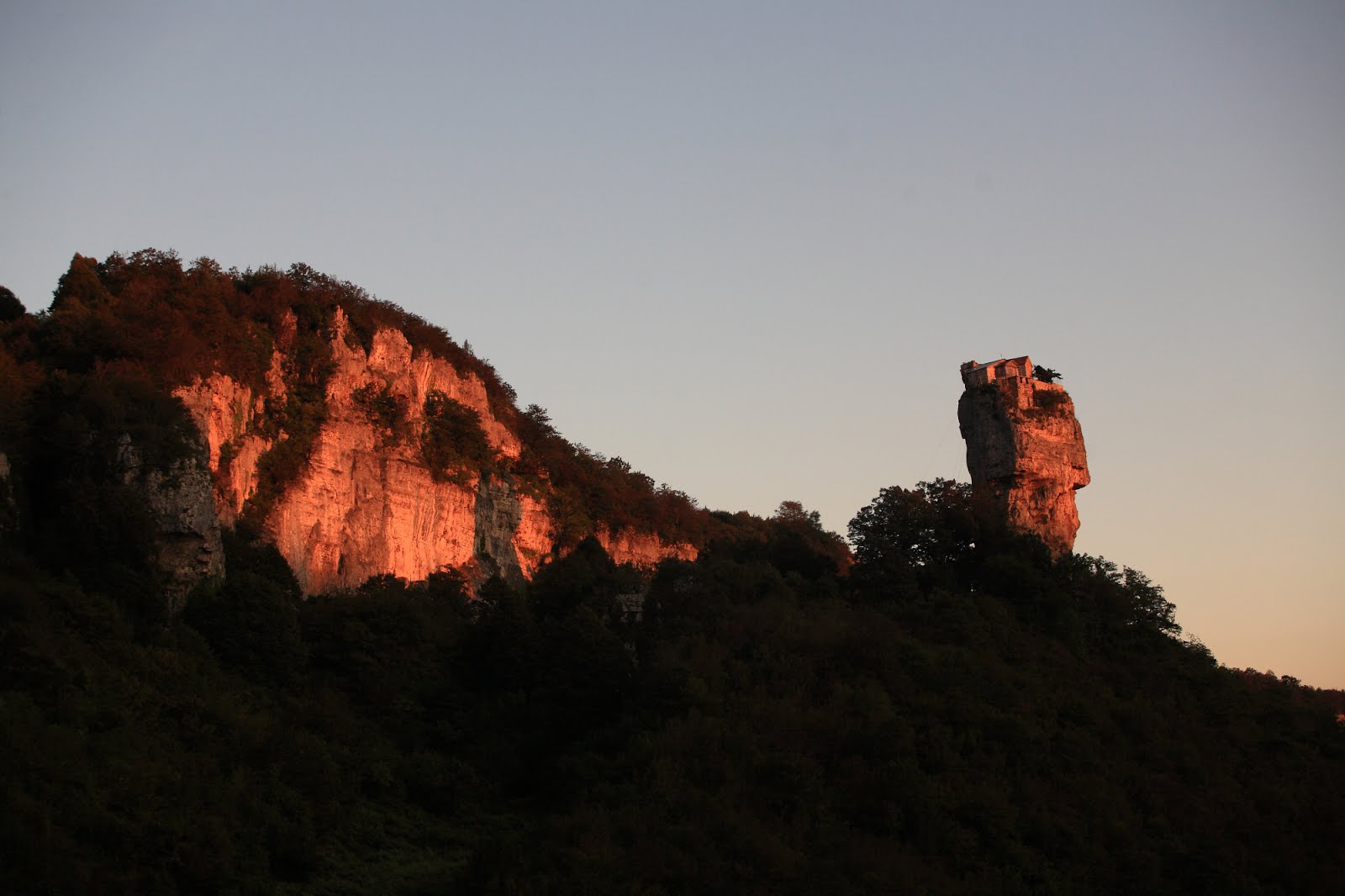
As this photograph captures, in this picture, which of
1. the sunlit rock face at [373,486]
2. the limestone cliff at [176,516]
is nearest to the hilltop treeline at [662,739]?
the limestone cliff at [176,516]

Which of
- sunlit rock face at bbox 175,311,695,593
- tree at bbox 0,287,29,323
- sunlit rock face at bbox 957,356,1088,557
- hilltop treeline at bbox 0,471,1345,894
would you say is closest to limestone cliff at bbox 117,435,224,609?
hilltop treeline at bbox 0,471,1345,894

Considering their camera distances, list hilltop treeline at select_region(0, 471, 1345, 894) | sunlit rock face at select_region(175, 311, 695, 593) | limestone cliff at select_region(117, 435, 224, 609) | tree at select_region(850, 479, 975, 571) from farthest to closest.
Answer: tree at select_region(850, 479, 975, 571) → sunlit rock face at select_region(175, 311, 695, 593) → limestone cliff at select_region(117, 435, 224, 609) → hilltop treeline at select_region(0, 471, 1345, 894)

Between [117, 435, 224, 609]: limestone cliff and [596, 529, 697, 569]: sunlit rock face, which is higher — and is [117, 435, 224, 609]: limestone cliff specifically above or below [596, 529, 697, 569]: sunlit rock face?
below

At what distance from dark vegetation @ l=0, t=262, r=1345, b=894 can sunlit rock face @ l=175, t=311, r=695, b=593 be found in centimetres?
139

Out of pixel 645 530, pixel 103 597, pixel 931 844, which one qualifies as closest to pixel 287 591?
pixel 103 597

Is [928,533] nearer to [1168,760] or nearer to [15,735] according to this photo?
[1168,760]

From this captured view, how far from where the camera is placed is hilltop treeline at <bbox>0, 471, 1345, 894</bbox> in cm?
2283

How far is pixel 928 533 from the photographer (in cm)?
4231

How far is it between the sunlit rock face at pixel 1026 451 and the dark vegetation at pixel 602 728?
3206mm

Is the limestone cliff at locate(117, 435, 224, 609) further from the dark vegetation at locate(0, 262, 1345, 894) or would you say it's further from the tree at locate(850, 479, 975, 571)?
the tree at locate(850, 479, 975, 571)

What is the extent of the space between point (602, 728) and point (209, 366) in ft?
47.5

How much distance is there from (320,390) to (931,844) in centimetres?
2291

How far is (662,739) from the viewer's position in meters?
28.5

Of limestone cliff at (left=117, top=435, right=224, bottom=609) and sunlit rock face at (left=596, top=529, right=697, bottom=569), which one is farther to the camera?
sunlit rock face at (left=596, top=529, right=697, bottom=569)
